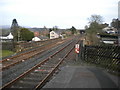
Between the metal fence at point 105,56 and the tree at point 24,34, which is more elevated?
the tree at point 24,34

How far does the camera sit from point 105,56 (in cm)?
1053

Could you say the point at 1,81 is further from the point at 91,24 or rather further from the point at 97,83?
the point at 91,24

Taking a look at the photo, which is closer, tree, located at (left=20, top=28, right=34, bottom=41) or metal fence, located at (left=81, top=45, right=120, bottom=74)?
metal fence, located at (left=81, top=45, right=120, bottom=74)

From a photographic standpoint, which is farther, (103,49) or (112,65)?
(103,49)

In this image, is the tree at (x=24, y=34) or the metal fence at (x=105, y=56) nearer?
the metal fence at (x=105, y=56)

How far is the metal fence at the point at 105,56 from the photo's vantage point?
923 centimetres

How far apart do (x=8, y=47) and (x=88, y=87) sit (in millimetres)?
23421

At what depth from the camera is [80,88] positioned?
6.54 meters

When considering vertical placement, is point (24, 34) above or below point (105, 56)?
above

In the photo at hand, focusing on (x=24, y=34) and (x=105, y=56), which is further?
(x=24, y=34)

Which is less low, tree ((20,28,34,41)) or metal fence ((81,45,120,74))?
tree ((20,28,34,41))

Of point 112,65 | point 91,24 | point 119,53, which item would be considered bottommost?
point 112,65

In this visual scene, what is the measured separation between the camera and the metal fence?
9.23m

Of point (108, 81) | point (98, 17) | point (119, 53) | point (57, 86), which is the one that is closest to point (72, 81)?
point (57, 86)
